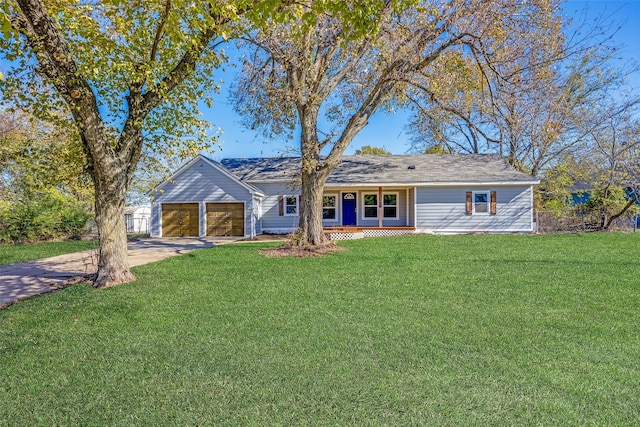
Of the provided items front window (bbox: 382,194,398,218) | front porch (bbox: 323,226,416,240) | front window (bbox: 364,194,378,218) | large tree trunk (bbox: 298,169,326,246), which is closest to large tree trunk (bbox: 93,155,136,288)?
large tree trunk (bbox: 298,169,326,246)

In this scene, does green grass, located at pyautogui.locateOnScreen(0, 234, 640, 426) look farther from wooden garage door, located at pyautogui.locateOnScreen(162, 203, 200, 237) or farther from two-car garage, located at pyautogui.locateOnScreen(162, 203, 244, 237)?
wooden garage door, located at pyautogui.locateOnScreen(162, 203, 200, 237)

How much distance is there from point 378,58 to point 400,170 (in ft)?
27.3

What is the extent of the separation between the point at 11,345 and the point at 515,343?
5.83 metres

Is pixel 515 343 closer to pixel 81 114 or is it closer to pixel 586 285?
pixel 586 285

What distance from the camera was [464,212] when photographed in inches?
688

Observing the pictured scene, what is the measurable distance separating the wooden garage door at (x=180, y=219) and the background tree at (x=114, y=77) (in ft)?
32.9

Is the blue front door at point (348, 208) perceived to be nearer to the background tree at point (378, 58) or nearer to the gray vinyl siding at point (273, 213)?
the gray vinyl siding at point (273, 213)

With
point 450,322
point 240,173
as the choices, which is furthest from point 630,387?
point 240,173

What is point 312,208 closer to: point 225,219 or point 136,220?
point 225,219

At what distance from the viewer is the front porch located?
1596 cm

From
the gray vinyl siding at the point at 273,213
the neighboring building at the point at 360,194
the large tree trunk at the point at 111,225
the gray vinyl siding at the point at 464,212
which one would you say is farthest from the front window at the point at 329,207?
the large tree trunk at the point at 111,225

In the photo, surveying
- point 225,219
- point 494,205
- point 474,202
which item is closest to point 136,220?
point 225,219

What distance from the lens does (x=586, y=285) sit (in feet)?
20.9

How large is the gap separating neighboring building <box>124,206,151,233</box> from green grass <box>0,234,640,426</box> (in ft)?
76.4
